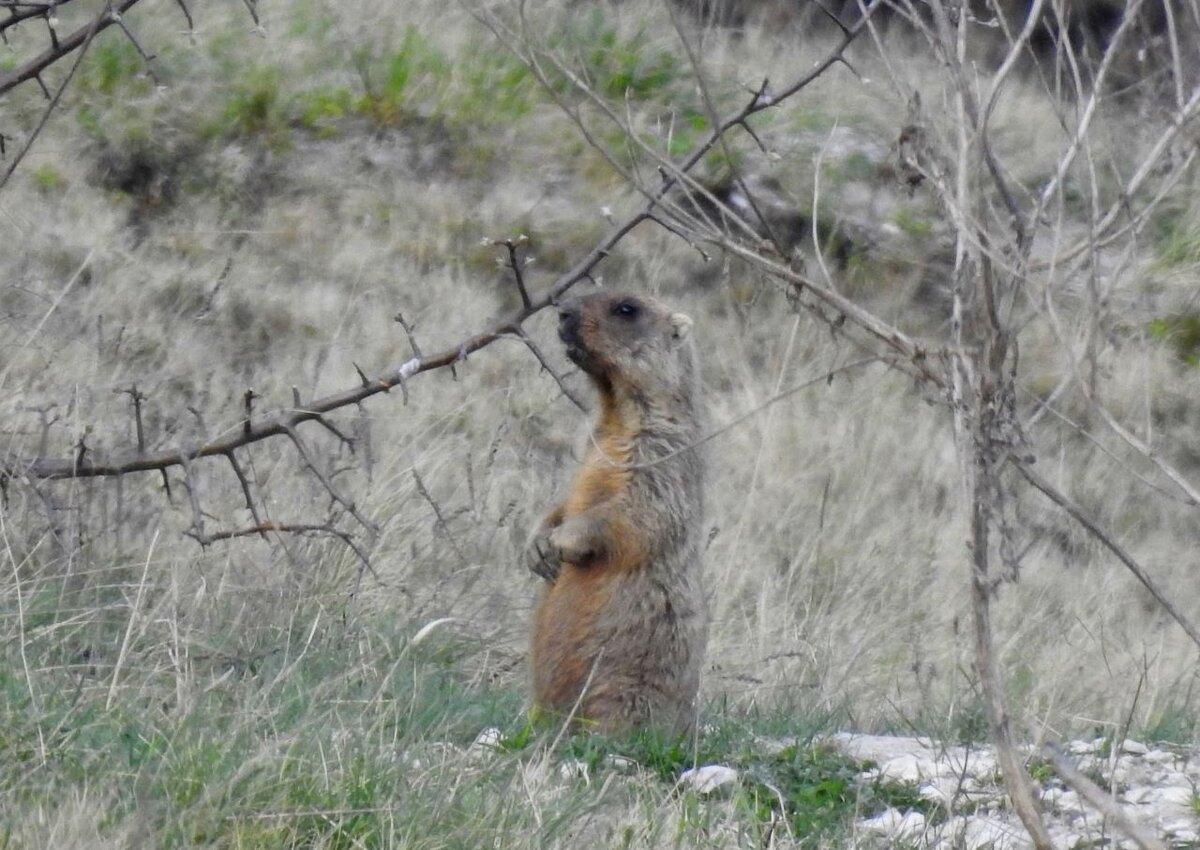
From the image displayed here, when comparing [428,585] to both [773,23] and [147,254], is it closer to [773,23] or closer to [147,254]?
[147,254]

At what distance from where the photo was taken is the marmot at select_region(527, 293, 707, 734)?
17.8ft

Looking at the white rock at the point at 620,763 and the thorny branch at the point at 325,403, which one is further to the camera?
the thorny branch at the point at 325,403

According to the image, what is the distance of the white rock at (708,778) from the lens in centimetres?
443

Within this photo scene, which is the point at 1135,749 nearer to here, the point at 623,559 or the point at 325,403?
the point at 623,559

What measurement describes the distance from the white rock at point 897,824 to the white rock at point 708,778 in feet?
1.23

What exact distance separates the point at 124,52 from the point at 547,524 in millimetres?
7019

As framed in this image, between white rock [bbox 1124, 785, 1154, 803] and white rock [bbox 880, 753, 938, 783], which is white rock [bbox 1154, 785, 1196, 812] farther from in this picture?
white rock [bbox 880, 753, 938, 783]

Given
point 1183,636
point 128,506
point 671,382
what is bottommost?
point 1183,636

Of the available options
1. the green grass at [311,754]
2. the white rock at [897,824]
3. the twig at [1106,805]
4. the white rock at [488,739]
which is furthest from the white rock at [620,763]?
the twig at [1106,805]

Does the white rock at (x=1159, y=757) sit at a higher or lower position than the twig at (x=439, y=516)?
lower

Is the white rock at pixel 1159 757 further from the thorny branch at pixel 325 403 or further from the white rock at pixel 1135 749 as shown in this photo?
the thorny branch at pixel 325 403

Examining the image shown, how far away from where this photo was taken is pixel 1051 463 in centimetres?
1095

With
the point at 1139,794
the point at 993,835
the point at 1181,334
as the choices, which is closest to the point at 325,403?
the point at 993,835

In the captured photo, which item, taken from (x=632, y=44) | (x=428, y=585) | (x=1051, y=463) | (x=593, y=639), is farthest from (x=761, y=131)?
(x=593, y=639)
